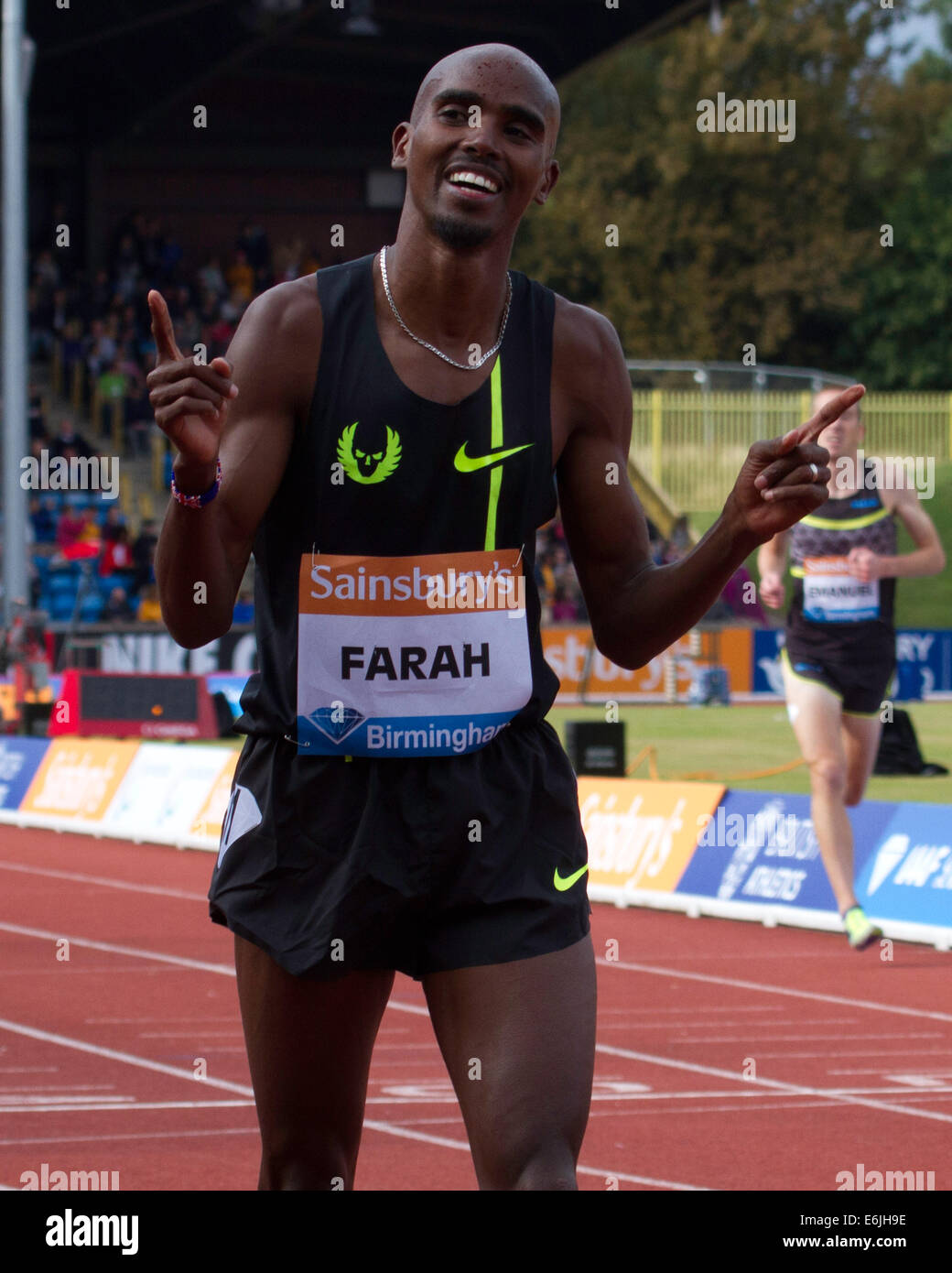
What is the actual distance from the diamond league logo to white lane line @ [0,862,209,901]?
866 cm

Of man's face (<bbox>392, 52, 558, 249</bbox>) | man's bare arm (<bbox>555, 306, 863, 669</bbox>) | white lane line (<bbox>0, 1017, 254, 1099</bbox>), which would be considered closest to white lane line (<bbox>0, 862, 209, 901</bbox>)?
white lane line (<bbox>0, 1017, 254, 1099</bbox>)

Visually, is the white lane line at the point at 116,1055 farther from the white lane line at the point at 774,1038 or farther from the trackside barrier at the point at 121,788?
the trackside barrier at the point at 121,788

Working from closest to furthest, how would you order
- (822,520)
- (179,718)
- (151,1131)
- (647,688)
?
(151,1131) → (822,520) → (179,718) → (647,688)

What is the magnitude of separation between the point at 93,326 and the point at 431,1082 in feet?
97.9

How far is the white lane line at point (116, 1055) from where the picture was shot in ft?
23.9

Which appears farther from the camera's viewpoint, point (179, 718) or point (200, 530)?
point (179, 718)

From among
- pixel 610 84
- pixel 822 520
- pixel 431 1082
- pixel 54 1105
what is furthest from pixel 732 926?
pixel 610 84

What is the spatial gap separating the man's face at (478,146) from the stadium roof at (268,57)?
Answer: 3020 cm

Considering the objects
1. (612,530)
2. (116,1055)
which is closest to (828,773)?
(116,1055)

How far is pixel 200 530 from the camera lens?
3391 mm

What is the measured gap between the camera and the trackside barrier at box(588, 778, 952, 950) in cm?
1026

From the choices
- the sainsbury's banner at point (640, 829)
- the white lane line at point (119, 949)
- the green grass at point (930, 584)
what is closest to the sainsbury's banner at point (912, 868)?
the sainsbury's banner at point (640, 829)

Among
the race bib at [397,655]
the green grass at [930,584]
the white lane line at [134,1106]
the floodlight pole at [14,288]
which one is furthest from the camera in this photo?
the green grass at [930,584]
